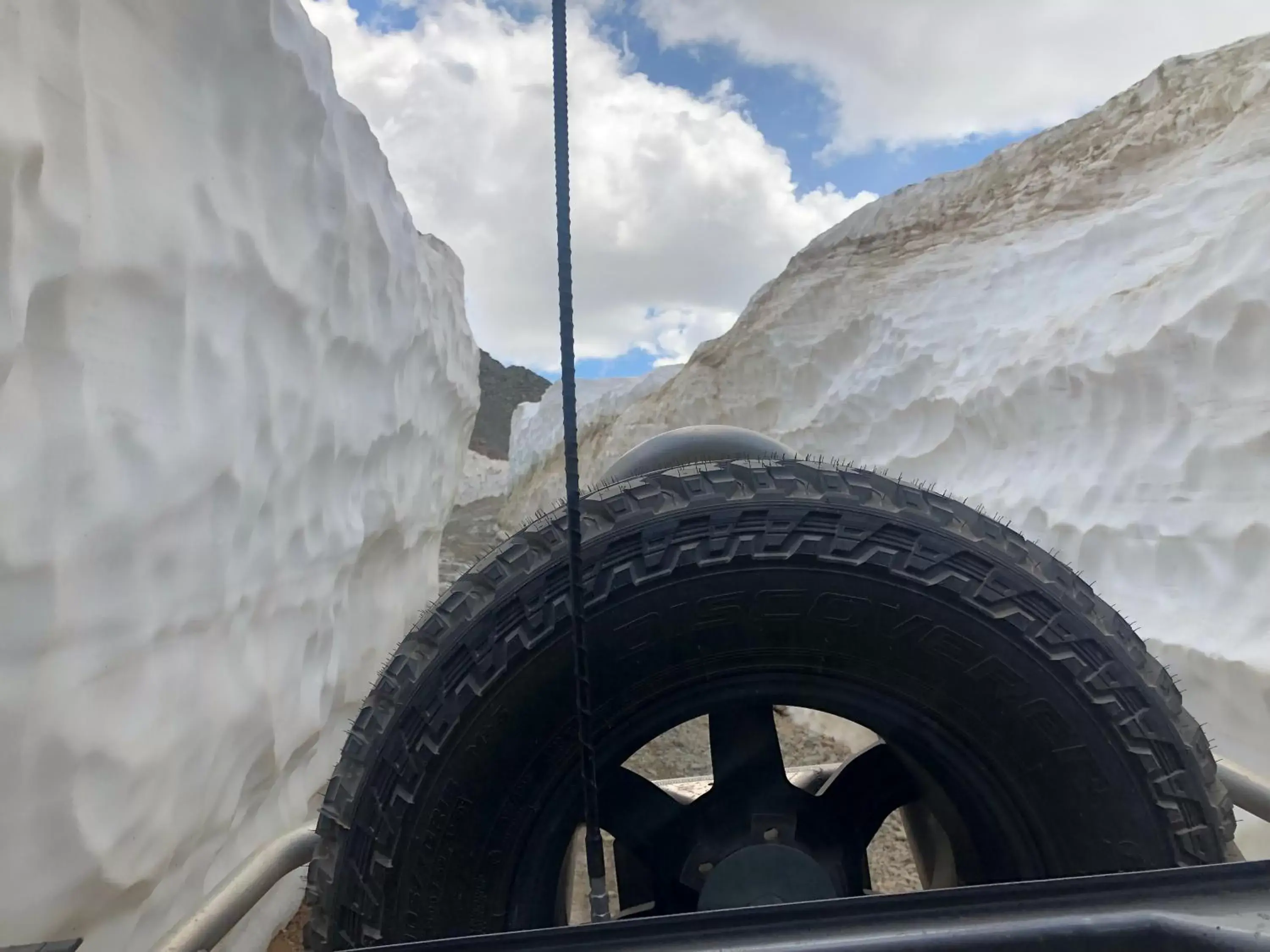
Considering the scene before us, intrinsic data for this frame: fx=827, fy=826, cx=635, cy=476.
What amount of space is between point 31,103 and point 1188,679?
3.10 m

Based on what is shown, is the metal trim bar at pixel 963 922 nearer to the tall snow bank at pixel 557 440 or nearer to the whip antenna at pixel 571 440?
the whip antenna at pixel 571 440

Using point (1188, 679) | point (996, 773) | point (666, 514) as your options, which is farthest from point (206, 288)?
point (1188, 679)

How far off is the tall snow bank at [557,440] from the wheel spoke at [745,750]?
6.27m

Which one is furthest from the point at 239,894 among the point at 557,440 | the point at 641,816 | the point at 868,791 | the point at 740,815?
the point at 557,440

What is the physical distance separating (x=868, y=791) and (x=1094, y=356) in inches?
121

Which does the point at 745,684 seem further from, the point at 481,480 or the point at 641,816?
the point at 481,480

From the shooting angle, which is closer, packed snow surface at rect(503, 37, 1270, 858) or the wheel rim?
the wheel rim

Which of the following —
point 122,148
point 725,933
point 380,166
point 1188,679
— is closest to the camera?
point 725,933

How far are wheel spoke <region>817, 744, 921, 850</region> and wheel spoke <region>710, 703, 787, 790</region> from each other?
0.31 feet

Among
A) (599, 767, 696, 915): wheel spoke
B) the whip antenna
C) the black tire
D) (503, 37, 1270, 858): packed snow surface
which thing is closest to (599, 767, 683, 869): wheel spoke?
(599, 767, 696, 915): wheel spoke

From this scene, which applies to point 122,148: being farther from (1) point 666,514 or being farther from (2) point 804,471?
(2) point 804,471

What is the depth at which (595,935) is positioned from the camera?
65 centimetres

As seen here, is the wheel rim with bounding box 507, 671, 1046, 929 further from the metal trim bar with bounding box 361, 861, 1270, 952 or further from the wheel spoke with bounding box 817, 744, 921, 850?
the metal trim bar with bounding box 361, 861, 1270, 952

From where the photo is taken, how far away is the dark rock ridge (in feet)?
60.0
